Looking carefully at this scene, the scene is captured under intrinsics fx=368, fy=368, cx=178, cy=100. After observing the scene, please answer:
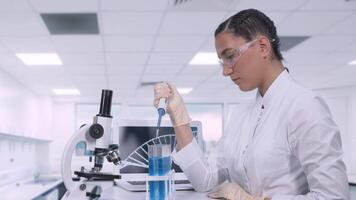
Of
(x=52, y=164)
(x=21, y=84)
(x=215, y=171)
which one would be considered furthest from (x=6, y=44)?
(x=52, y=164)

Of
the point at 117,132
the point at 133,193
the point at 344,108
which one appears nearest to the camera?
the point at 133,193

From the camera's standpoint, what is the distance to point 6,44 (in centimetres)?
397

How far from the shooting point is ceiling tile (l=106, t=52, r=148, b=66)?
4.55 metres

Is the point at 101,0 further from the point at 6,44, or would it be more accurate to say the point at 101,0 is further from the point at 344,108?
the point at 344,108

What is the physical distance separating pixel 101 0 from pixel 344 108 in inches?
223

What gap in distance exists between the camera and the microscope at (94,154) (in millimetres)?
1138

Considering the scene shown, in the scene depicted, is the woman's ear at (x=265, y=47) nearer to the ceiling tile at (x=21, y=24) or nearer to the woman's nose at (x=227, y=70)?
the woman's nose at (x=227, y=70)

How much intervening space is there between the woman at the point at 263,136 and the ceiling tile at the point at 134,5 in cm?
189

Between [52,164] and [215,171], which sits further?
[52,164]

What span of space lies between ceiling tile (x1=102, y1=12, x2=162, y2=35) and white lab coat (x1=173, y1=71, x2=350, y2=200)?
7.04ft

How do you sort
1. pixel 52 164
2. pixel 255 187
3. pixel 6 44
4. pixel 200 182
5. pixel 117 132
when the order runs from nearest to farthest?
pixel 255 187, pixel 200 182, pixel 117 132, pixel 6 44, pixel 52 164

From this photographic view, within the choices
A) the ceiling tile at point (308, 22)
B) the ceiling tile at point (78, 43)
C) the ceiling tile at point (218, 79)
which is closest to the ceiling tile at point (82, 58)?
the ceiling tile at point (78, 43)

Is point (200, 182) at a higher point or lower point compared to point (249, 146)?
lower

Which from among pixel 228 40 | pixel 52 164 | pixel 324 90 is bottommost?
pixel 52 164
